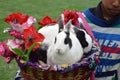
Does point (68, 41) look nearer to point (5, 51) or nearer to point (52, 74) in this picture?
point (52, 74)

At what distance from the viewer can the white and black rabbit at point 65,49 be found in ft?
4.75

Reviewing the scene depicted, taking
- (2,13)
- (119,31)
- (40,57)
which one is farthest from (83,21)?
(2,13)

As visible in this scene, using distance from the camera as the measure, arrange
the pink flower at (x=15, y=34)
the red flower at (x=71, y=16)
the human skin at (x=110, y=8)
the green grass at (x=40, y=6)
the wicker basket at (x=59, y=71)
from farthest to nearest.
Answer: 1. the green grass at (x=40, y=6)
2. the human skin at (x=110, y=8)
3. the red flower at (x=71, y=16)
4. the pink flower at (x=15, y=34)
5. the wicker basket at (x=59, y=71)

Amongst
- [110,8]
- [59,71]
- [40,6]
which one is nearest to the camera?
[59,71]

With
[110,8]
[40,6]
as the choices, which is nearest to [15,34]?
[110,8]

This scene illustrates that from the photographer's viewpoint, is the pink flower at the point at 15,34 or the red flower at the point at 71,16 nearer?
the pink flower at the point at 15,34

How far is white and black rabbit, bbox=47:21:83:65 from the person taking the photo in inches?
56.9

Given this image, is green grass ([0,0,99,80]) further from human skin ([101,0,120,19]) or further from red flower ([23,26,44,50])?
red flower ([23,26,44,50])

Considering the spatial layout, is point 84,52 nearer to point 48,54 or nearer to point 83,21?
point 48,54

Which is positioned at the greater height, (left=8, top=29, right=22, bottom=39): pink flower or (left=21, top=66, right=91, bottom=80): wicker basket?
(left=8, top=29, right=22, bottom=39): pink flower

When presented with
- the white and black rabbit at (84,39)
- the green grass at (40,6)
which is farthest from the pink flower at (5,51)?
the green grass at (40,6)

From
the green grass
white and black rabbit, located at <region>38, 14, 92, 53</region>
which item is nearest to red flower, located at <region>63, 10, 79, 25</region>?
white and black rabbit, located at <region>38, 14, 92, 53</region>

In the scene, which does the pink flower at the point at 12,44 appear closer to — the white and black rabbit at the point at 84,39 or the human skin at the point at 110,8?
the white and black rabbit at the point at 84,39

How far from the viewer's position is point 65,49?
4.74ft
